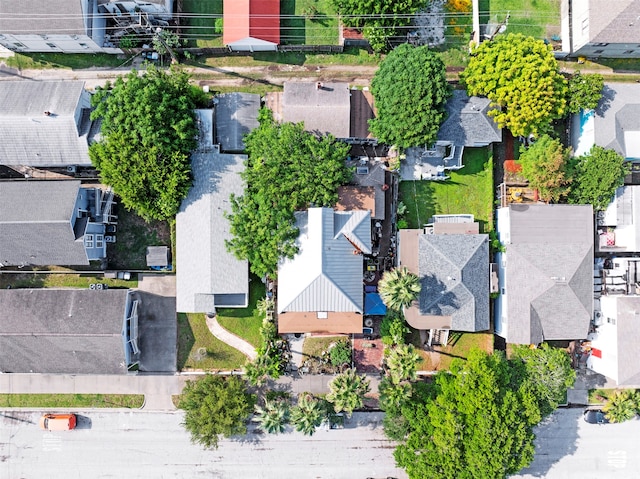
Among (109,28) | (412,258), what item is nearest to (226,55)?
(109,28)

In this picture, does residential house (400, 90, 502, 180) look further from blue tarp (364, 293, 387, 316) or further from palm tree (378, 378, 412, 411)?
palm tree (378, 378, 412, 411)

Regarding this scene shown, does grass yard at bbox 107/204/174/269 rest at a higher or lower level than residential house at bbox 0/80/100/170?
lower

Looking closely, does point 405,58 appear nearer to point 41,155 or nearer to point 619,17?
point 619,17

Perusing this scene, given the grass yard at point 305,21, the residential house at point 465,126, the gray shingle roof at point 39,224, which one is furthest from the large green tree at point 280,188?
the gray shingle roof at point 39,224

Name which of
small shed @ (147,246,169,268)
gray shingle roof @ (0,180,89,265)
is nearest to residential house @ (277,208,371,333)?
small shed @ (147,246,169,268)

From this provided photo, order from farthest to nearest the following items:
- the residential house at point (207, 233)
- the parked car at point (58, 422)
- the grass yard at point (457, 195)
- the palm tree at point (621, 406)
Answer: the grass yard at point (457, 195) → the parked car at point (58, 422) → the palm tree at point (621, 406) → the residential house at point (207, 233)

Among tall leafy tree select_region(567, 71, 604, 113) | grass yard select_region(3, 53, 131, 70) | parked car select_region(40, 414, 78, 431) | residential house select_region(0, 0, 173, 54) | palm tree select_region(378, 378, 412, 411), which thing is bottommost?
parked car select_region(40, 414, 78, 431)

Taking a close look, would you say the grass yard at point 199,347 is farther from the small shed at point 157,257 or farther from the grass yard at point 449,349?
the grass yard at point 449,349
